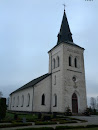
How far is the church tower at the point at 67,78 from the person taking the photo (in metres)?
27.0

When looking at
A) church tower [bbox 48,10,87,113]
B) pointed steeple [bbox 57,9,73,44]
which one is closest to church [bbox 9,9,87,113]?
church tower [bbox 48,10,87,113]

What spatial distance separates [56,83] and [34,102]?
5774 mm

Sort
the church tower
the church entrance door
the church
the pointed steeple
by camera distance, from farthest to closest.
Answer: the pointed steeple → the church entrance door → the church → the church tower

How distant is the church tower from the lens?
2697 cm

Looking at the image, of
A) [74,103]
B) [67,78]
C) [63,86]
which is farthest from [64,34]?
[74,103]

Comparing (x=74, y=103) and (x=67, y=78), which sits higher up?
(x=67, y=78)

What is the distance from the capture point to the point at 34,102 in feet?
91.4

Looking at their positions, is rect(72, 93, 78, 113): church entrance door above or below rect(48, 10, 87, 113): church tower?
below

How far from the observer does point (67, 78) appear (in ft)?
91.4

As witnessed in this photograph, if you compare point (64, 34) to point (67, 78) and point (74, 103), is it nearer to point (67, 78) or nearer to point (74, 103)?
point (67, 78)

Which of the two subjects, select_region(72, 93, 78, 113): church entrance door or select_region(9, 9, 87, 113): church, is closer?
select_region(9, 9, 87, 113): church

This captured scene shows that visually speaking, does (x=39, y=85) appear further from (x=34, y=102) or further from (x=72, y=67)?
(x=72, y=67)

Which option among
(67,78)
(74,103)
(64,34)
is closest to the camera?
(67,78)

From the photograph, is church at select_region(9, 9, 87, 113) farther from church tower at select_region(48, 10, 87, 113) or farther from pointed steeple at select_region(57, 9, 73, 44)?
pointed steeple at select_region(57, 9, 73, 44)
